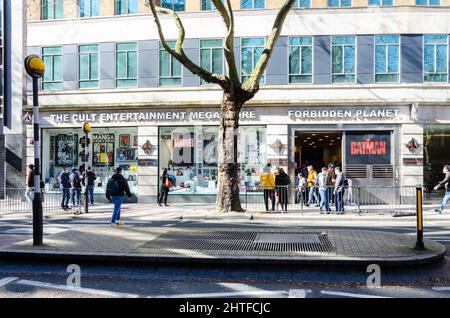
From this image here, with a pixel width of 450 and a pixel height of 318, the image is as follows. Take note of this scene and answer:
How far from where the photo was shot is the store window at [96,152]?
72.9 ft

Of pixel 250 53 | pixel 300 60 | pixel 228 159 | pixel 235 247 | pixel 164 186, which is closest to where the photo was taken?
pixel 235 247

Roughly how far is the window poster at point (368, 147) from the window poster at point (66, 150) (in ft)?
45.3

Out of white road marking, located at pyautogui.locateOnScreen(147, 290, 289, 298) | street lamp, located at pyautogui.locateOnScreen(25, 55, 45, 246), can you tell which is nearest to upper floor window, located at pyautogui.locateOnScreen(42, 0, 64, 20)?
street lamp, located at pyautogui.locateOnScreen(25, 55, 45, 246)

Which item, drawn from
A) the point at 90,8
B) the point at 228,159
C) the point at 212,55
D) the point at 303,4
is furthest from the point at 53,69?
the point at 303,4

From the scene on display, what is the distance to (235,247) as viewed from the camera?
791 centimetres

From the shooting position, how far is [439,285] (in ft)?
20.4

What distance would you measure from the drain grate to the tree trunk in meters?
5.86

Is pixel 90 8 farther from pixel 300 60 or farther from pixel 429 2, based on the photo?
pixel 429 2

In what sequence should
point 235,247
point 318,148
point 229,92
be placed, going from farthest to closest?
point 318,148, point 229,92, point 235,247

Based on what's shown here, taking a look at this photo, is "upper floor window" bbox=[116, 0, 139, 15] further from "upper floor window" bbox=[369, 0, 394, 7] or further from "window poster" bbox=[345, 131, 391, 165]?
"window poster" bbox=[345, 131, 391, 165]

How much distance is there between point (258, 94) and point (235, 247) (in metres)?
14.0

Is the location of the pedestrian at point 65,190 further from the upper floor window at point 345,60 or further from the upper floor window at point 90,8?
the upper floor window at point 345,60

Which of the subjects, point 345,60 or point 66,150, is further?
point 66,150

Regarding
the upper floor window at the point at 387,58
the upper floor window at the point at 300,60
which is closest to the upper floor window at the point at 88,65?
the upper floor window at the point at 300,60
